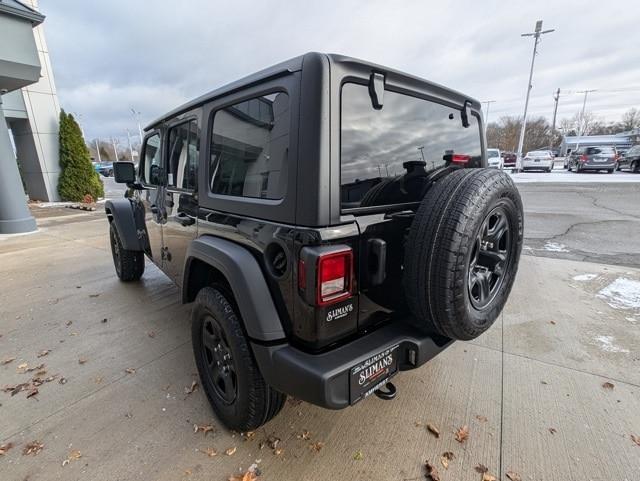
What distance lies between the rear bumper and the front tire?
0.17 meters

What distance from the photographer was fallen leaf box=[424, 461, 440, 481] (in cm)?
170

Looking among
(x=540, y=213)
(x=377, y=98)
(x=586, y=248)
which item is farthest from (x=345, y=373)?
(x=540, y=213)

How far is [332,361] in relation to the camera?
1.52 metres

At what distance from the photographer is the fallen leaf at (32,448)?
1.91 m

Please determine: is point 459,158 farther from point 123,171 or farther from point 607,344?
point 123,171

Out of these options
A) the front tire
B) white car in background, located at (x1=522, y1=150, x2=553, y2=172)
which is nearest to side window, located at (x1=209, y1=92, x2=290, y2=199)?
the front tire

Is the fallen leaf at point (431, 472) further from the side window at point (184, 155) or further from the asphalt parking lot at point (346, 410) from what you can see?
the side window at point (184, 155)

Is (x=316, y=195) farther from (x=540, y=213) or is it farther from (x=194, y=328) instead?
(x=540, y=213)

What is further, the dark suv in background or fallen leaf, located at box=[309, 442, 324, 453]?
the dark suv in background

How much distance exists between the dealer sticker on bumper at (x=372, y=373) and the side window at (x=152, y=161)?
2.61 metres

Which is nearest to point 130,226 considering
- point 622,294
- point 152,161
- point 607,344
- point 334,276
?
point 152,161

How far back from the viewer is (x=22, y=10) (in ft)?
23.4

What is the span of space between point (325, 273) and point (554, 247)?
20.1ft

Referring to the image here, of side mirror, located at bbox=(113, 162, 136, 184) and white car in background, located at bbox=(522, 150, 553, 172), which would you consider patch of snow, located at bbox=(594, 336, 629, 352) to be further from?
white car in background, located at bbox=(522, 150, 553, 172)
